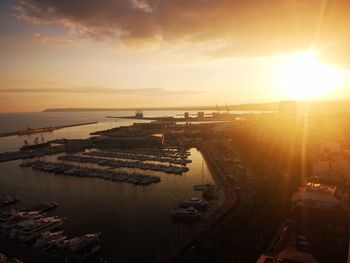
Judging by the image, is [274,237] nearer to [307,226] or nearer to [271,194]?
[307,226]

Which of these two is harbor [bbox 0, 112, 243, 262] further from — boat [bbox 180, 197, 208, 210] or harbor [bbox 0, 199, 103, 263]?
harbor [bbox 0, 199, 103, 263]

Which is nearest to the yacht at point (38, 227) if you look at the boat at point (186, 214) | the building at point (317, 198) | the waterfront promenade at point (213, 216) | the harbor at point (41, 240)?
the harbor at point (41, 240)

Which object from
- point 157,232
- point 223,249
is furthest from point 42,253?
point 223,249

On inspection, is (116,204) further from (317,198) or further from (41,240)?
(317,198)

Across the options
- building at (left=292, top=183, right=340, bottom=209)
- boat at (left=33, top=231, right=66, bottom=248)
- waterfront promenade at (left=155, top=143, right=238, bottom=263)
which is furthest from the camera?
building at (left=292, top=183, right=340, bottom=209)

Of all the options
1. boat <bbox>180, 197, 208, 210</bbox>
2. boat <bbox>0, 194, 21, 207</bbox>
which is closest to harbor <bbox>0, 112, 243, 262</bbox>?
boat <bbox>180, 197, 208, 210</bbox>
